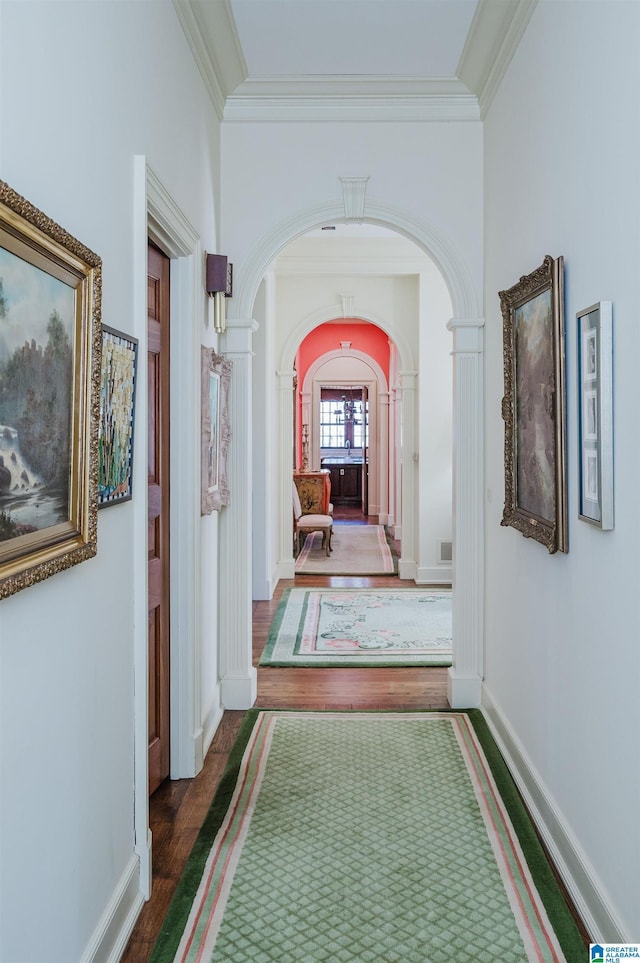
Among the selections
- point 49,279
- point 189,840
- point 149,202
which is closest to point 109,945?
point 189,840

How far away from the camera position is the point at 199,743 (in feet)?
10.1

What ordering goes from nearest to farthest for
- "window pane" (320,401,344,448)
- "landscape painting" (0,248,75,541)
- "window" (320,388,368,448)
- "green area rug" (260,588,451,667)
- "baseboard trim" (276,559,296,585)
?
1. "landscape painting" (0,248,75,541)
2. "green area rug" (260,588,451,667)
3. "baseboard trim" (276,559,296,585)
4. "window" (320,388,368,448)
5. "window pane" (320,401,344,448)

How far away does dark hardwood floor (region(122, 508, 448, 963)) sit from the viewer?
2.24m

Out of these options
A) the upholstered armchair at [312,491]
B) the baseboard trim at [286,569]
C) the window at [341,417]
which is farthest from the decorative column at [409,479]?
the window at [341,417]

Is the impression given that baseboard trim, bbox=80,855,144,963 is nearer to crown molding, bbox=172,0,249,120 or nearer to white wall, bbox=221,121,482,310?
white wall, bbox=221,121,482,310

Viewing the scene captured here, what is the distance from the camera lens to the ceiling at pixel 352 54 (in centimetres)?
293

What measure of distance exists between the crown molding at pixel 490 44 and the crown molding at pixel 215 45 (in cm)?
102

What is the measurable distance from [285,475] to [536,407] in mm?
4739

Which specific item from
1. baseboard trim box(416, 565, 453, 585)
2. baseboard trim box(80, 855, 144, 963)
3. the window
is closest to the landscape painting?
baseboard trim box(80, 855, 144, 963)

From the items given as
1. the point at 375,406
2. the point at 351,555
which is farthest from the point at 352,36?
the point at 375,406

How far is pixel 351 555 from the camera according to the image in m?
8.31

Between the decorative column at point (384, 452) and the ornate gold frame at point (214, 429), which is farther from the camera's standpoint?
the decorative column at point (384, 452)

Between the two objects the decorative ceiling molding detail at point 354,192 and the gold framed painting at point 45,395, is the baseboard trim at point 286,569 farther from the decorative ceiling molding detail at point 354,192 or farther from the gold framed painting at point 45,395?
the gold framed painting at point 45,395

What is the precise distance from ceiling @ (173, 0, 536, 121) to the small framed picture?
149 cm
